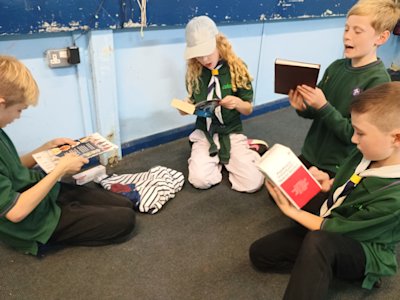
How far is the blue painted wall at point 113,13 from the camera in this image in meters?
1.41

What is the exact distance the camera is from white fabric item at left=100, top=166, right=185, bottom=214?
1.61 m

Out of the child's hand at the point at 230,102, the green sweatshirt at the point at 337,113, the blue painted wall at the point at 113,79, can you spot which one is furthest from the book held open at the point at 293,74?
the blue painted wall at the point at 113,79

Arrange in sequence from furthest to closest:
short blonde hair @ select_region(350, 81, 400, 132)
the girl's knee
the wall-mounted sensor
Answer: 1. the girl's knee
2. the wall-mounted sensor
3. short blonde hair @ select_region(350, 81, 400, 132)

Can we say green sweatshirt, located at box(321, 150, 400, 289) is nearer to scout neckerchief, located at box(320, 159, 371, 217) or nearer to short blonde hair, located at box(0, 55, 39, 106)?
scout neckerchief, located at box(320, 159, 371, 217)

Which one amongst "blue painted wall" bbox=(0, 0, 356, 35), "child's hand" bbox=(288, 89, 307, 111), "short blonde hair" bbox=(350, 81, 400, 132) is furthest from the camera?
"child's hand" bbox=(288, 89, 307, 111)

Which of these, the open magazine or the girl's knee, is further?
the girl's knee

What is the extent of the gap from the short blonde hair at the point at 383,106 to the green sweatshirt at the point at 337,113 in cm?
39

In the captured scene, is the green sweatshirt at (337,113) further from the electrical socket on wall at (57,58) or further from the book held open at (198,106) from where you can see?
the electrical socket on wall at (57,58)

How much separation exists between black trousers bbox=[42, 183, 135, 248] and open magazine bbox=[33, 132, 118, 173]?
0.58 ft

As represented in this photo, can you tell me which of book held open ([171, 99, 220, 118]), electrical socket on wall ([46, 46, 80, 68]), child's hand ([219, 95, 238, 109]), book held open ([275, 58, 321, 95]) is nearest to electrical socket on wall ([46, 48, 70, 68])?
electrical socket on wall ([46, 46, 80, 68])

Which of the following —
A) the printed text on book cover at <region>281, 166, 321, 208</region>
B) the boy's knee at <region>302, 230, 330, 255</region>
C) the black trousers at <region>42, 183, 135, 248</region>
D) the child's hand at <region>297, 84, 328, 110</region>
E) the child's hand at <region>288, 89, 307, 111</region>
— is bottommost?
the black trousers at <region>42, 183, 135, 248</region>

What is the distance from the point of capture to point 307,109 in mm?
1555

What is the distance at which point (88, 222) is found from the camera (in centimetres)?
134

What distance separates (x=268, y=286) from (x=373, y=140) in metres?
0.64
